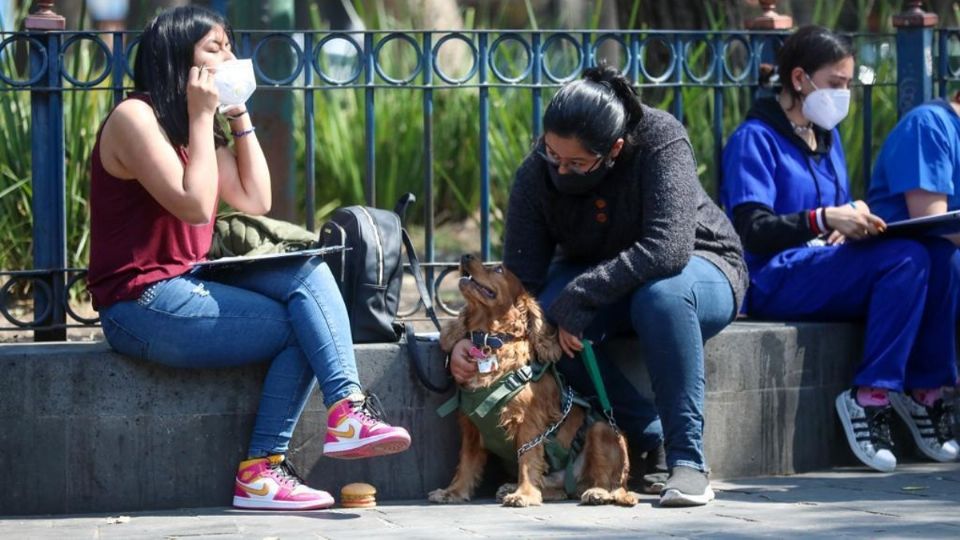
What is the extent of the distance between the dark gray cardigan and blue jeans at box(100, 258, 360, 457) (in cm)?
71

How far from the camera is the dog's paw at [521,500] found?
16.9ft

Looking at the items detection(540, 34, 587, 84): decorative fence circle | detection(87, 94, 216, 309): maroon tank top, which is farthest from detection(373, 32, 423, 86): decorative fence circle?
detection(87, 94, 216, 309): maroon tank top

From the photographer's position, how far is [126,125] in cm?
491

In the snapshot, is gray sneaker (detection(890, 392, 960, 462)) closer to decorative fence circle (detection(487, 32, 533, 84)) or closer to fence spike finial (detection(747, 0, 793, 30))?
fence spike finial (detection(747, 0, 793, 30))

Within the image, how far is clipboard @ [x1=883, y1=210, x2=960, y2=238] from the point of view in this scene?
18.8 ft

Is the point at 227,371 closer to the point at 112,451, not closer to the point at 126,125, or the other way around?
the point at 112,451

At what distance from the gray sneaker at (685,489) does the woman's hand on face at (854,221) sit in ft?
4.00

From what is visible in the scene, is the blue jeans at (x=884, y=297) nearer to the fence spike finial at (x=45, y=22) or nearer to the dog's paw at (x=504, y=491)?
the dog's paw at (x=504, y=491)

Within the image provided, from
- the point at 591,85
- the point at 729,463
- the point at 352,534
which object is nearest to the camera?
the point at 352,534

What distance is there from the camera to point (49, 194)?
18.8 feet

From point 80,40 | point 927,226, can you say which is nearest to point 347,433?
point 80,40

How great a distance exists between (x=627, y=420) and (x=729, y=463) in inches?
→ 21.0

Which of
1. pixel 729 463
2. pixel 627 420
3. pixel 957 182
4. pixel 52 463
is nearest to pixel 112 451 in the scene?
pixel 52 463

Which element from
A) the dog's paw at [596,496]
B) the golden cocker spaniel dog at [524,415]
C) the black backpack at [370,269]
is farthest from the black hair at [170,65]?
the dog's paw at [596,496]
